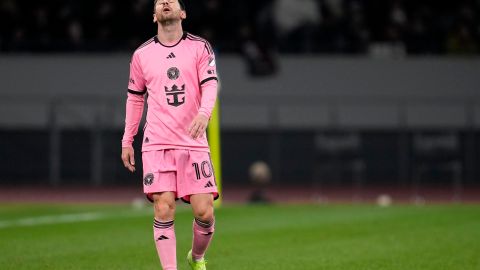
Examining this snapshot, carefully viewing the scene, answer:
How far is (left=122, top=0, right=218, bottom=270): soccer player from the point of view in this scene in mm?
7852

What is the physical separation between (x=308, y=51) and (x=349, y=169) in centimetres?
354

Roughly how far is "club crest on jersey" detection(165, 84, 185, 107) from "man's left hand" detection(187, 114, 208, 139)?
0.26 meters

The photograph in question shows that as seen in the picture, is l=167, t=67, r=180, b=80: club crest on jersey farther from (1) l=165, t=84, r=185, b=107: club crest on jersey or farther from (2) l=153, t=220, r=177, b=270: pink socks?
(2) l=153, t=220, r=177, b=270: pink socks

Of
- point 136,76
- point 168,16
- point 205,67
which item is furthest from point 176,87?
point 168,16

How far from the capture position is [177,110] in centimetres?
793

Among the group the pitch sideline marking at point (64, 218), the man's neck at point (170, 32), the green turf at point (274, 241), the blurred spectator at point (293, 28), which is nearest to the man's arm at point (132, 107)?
the man's neck at point (170, 32)

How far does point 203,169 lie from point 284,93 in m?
21.1

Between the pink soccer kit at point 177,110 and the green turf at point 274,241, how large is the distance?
5.79ft

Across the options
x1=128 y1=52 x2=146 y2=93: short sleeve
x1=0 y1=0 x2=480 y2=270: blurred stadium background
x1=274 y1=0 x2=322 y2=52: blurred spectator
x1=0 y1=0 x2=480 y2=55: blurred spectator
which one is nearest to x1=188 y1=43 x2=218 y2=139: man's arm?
x1=128 y1=52 x2=146 y2=93: short sleeve

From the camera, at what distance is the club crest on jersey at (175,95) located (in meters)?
7.94

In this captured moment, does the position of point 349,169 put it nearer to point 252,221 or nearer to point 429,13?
point 429,13

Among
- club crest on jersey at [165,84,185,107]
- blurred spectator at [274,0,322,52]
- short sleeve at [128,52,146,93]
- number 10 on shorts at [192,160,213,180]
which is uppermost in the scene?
blurred spectator at [274,0,322,52]

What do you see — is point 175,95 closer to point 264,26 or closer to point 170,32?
point 170,32

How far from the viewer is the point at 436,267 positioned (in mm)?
9438
